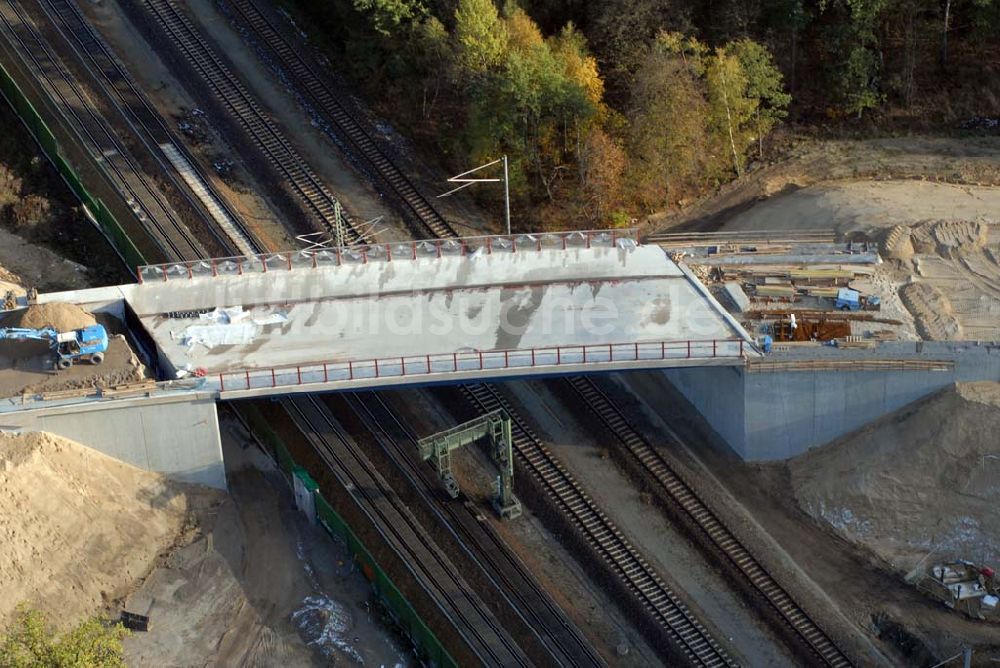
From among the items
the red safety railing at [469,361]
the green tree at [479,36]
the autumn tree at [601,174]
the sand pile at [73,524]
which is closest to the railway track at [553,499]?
the red safety railing at [469,361]

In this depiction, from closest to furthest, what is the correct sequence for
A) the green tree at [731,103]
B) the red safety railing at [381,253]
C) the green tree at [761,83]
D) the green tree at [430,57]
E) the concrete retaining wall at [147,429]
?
1. the concrete retaining wall at [147,429]
2. the red safety railing at [381,253]
3. the green tree at [731,103]
4. the green tree at [430,57]
5. the green tree at [761,83]

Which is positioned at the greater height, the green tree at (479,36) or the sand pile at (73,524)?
the green tree at (479,36)

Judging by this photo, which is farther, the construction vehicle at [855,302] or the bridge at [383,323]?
the construction vehicle at [855,302]

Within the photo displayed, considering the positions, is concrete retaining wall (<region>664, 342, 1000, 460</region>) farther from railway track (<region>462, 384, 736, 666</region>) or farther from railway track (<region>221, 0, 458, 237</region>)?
railway track (<region>221, 0, 458, 237</region>)

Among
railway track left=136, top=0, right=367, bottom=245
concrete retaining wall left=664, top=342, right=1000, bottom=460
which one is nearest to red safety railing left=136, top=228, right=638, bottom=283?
railway track left=136, top=0, right=367, bottom=245

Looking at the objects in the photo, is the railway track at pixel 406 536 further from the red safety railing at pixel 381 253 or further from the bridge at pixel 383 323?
the red safety railing at pixel 381 253

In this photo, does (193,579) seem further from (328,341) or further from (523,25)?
(523,25)
